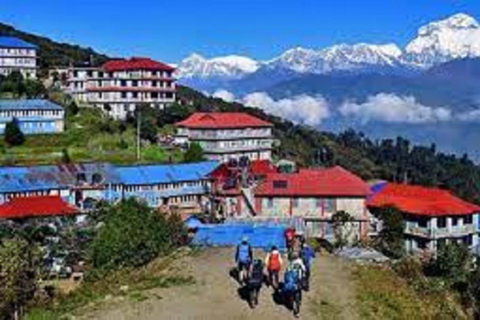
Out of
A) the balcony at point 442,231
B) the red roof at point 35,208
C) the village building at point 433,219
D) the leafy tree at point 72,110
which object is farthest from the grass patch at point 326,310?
the leafy tree at point 72,110

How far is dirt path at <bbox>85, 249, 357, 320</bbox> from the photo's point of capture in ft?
80.4

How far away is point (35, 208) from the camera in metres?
57.1

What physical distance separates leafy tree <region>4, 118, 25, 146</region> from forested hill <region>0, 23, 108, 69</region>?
33025 millimetres

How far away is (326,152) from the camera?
123 m

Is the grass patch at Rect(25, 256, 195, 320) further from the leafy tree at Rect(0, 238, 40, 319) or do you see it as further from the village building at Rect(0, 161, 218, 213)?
the village building at Rect(0, 161, 218, 213)

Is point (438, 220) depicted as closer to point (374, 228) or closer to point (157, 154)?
point (374, 228)

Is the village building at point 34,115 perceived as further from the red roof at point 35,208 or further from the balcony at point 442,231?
the balcony at point 442,231

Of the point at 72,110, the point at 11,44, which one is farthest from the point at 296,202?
the point at 11,44

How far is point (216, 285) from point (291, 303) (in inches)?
117

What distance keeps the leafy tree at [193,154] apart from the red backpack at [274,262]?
49442 mm

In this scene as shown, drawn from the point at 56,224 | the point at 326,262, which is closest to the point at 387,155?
the point at 56,224

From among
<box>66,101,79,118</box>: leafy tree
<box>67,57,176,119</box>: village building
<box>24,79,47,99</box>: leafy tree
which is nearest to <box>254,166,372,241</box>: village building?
<box>66,101,79,118</box>: leafy tree

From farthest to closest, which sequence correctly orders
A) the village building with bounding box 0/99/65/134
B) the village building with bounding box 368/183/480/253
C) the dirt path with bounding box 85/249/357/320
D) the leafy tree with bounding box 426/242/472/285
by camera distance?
A: the village building with bounding box 0/99/65/134, the village building with bounding box 368/183/480/253, the leafy tree with bounding box 426/242/472/285, the dirt path with bounding box 85/249/357/320

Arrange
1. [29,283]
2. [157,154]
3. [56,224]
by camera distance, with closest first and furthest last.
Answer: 1. [29,283]
2. [56,224]
3. [157,154]
